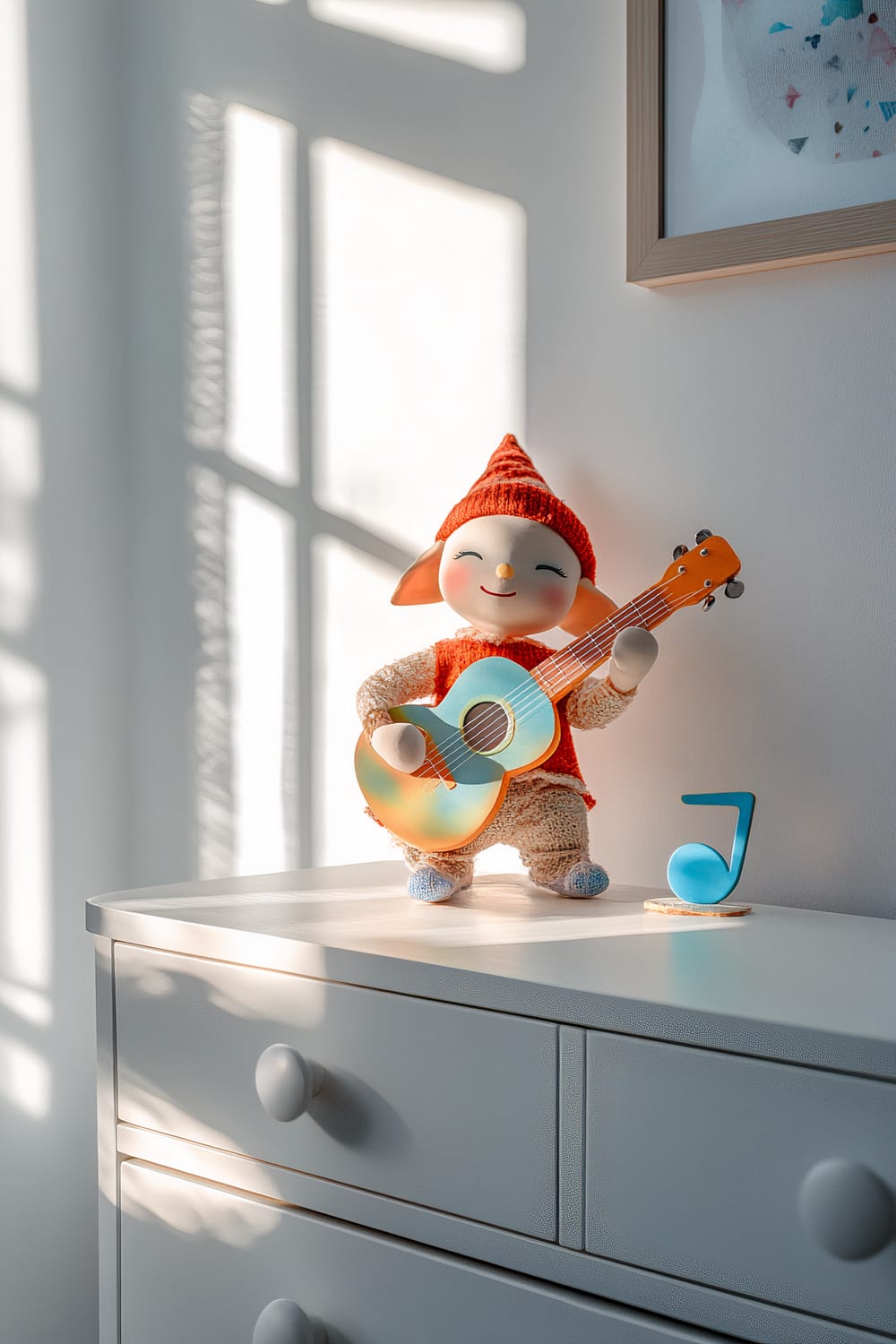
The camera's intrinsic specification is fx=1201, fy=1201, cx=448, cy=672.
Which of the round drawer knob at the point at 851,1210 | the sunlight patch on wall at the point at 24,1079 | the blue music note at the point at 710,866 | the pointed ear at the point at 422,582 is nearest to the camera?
the round drawer knob at the point at 851,1210

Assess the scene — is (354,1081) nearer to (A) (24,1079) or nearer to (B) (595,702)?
(B) (595,702)

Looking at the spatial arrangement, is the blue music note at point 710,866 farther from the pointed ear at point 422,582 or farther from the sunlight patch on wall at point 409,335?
the sunlight patch on wall at point 409,335

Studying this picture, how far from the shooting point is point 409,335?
55.6 inches

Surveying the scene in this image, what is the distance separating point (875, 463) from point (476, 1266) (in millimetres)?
754

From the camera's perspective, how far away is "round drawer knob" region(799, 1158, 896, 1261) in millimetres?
657

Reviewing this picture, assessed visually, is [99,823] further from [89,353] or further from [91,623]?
[89,353]

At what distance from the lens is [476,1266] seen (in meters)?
0.82

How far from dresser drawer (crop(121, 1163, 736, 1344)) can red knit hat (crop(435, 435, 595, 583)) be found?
629 millimetres

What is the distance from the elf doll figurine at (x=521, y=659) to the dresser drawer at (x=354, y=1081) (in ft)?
0.69

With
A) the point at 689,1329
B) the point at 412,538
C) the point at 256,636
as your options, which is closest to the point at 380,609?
the point at 412,538

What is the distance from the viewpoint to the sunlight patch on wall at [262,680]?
1.53 meters

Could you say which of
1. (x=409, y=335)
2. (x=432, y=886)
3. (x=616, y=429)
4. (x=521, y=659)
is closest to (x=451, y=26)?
(x=409, y=335)

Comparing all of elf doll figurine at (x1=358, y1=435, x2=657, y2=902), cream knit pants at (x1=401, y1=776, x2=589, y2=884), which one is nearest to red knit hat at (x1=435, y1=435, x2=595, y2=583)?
elf doll figurine at (x1=358, y1=435, x2=657, y2=902)

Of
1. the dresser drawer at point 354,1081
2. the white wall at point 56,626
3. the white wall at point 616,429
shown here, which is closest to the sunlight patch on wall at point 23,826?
the white wall at point 56,626
